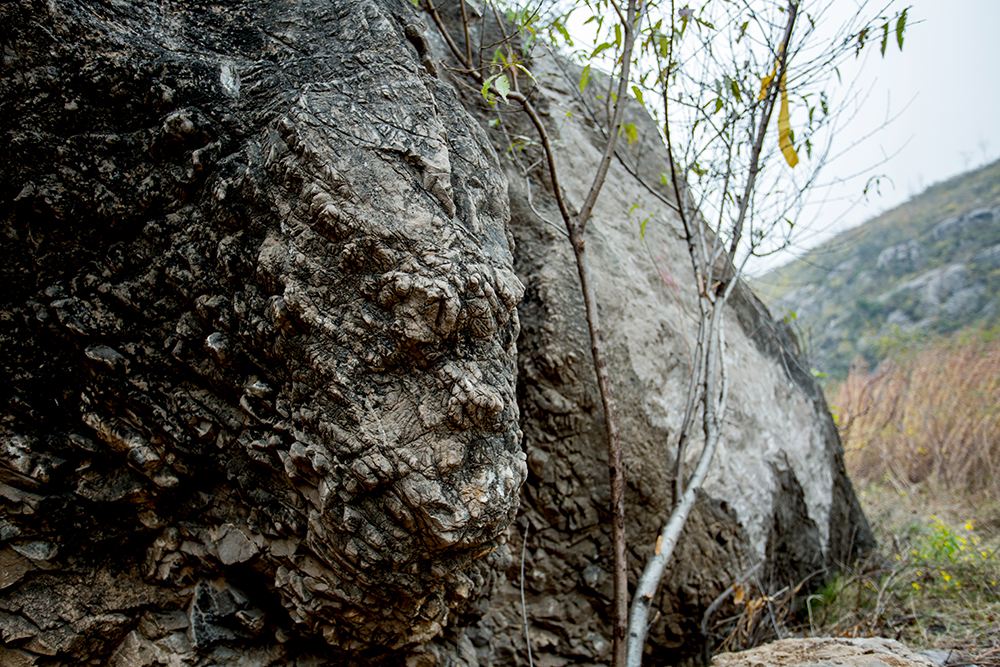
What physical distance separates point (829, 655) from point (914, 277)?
16458 millimetres

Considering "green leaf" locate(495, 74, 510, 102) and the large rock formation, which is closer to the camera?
the large rock formation

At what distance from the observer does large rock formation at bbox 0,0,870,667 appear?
4.71 feet

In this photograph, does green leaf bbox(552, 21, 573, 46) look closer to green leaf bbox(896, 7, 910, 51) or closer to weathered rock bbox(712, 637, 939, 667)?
green leaf bbox(896, 7, 910, 51)

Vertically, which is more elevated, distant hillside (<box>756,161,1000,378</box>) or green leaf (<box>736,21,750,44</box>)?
green leaf (<box>736,21,750,44</box>)

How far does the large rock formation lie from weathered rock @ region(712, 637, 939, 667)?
3.46 ft

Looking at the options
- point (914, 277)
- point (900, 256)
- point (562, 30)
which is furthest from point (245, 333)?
point (900, 256)

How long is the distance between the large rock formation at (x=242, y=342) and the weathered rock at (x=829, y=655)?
1055 millimetres

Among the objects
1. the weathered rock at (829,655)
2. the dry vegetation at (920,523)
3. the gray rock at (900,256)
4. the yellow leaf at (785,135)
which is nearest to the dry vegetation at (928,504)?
the dry vegetation at (920,523)

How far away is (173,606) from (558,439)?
1375 mm

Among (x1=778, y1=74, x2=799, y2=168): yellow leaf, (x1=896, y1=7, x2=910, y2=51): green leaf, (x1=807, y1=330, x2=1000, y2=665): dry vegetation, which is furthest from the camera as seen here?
(x1=807, y1=330, x2=1000, y2=665): dry vegetation

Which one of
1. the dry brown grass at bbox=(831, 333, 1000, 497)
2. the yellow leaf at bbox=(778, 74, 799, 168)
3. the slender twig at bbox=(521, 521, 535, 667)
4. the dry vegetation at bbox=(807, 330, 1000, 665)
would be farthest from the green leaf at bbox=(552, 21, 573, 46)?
the dry brown grass at bbox=(831, 333, 1000, 497)

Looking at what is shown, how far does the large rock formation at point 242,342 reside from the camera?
56.6 inches

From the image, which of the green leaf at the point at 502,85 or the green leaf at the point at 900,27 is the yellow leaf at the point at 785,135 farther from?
the green leaf at the point at 502,85

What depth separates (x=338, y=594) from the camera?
1.49m
